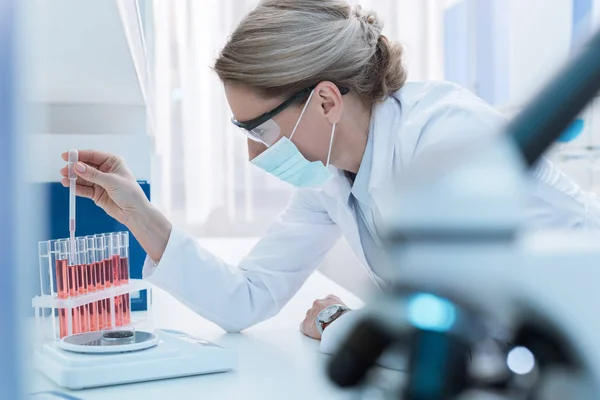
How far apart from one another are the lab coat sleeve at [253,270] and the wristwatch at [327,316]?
0.18 metres

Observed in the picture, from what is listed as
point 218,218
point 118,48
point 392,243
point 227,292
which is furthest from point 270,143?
point 218,218

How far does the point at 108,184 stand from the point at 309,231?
0.46 m

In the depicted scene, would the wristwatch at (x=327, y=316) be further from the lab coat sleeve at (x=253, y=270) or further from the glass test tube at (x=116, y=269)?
the glass test tube at (x=116, y=269)

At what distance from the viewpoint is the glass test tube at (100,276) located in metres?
1.07

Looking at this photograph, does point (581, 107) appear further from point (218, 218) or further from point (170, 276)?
point (218, 218)

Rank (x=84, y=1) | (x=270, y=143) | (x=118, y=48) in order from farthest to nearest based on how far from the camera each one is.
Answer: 1. (x=270, y=143)
2. (x=118, y=48)
3. (x=84, y=1)

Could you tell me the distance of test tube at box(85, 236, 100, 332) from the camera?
1053mm

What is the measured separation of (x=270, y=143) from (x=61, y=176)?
43cm

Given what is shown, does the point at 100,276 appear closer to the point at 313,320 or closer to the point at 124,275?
the point at 124,275

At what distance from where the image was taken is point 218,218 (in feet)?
11.5

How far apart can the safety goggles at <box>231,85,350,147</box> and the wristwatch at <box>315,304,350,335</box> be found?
15.2 inches

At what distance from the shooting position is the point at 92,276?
106 cm

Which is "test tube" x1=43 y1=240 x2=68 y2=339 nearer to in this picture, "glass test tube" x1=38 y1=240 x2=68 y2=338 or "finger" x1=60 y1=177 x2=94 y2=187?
"glass test tube" x1=38 y1=240 x2=68 y2=338

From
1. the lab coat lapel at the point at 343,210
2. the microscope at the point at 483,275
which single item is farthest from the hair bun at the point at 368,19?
the microscope at the point at 483,275
